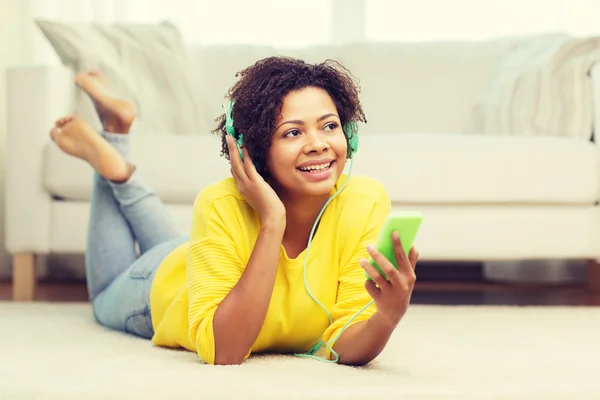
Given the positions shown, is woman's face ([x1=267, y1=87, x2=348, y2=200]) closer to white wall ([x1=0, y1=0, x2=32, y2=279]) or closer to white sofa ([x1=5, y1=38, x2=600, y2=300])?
white sofa ([x1=5, y1=38, x2=600, y2=300])

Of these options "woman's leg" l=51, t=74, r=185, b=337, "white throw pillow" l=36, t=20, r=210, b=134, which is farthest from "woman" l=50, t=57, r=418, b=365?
"white throw pillow" l=36, t=20, r=210, b=134

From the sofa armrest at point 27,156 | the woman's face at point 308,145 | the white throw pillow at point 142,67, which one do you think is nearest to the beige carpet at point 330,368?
the woman's face at point 308,145

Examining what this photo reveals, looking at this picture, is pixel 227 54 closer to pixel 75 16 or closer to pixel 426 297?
pixel 75 16

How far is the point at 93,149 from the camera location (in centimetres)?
172

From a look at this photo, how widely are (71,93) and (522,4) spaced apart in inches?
76.6

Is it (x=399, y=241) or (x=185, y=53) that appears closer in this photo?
(x=399, y=241)

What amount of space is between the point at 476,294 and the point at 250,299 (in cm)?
158

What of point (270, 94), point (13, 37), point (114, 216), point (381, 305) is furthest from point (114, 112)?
point (13, 37)

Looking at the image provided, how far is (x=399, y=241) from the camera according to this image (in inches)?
38.5

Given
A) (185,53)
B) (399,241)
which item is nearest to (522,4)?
(185,53)

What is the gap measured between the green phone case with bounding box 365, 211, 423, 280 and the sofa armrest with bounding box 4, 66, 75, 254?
1469mm

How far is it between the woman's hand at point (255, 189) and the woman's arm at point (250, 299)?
0.02 meters

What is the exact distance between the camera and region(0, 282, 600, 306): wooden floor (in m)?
2.33

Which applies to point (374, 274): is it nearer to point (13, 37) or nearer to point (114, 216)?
point (114, 216)
